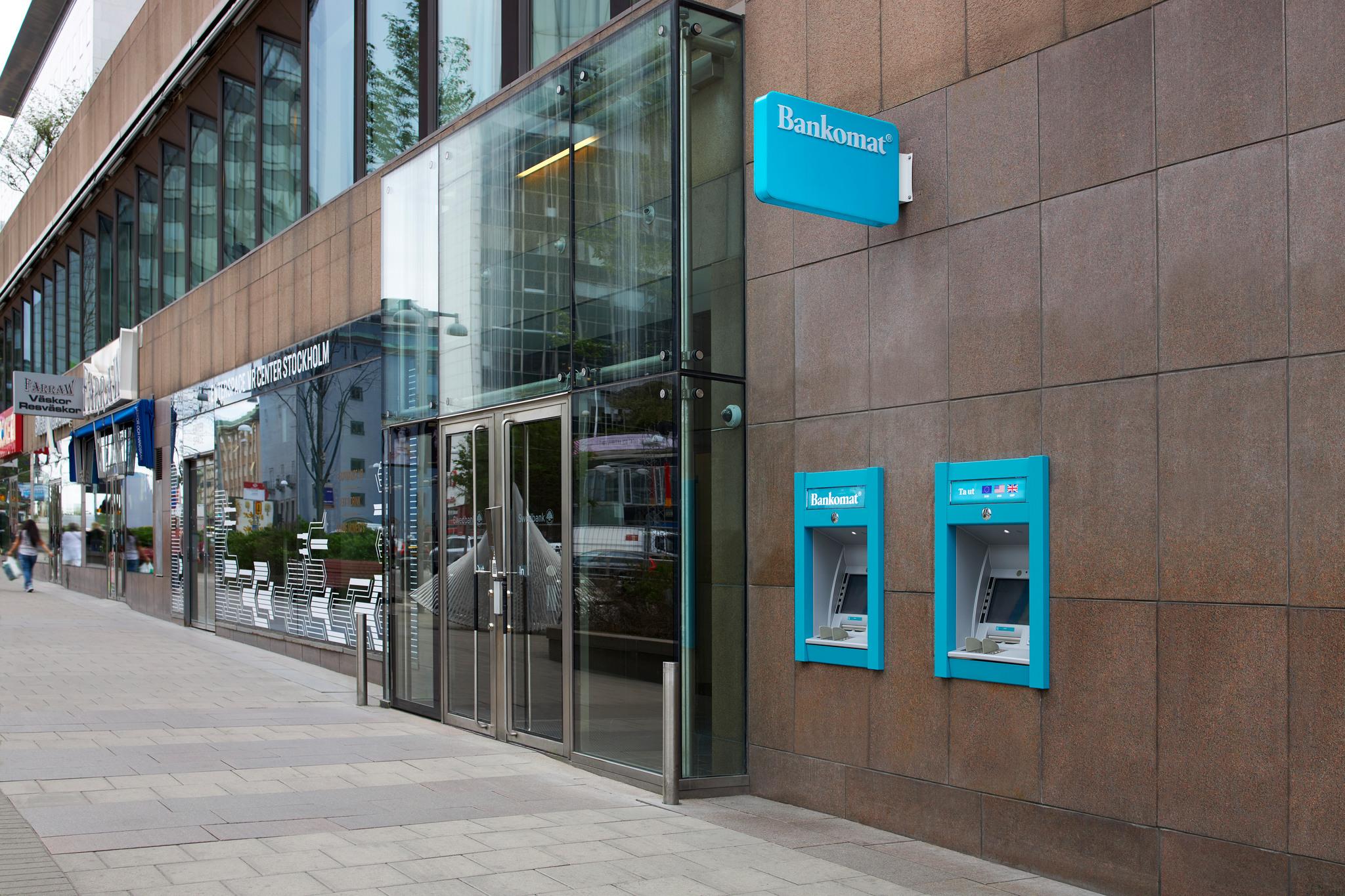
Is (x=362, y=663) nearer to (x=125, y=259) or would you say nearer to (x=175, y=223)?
(x=175, y=223)

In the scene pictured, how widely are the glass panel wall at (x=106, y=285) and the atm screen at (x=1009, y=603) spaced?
25.5 metres

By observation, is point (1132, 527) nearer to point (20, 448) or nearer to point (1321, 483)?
point (1321, 483)

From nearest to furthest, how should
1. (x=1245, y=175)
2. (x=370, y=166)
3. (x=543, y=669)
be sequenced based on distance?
(x=1245, y=175)
(x=543, y=669)
(x=370, y=166)

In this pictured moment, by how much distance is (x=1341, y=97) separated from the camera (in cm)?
518

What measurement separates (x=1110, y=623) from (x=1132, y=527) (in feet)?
1.55

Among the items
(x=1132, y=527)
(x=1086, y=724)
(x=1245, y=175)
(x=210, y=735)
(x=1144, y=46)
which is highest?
(x=1144, y=46)

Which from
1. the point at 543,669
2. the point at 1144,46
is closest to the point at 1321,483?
the point at 1144,46

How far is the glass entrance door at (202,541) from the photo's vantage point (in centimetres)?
2031

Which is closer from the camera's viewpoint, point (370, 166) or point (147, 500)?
point (370, 166)

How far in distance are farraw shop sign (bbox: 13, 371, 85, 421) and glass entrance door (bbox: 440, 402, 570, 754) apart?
823 inches

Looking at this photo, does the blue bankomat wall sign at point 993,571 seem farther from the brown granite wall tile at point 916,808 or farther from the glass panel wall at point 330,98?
the glass panel wall at point 330,98

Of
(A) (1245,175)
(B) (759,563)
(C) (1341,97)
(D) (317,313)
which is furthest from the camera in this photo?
(D) (317,313)

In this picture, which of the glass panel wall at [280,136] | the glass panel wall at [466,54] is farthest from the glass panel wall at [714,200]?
the glass panel wall at [280,136]

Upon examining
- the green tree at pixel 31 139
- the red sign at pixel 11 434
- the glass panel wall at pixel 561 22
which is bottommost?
the red sign at pixel 11 434
